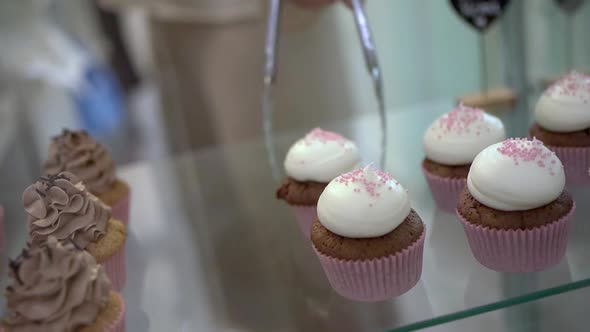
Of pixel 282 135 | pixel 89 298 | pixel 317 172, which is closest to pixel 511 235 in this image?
pixel 317 172

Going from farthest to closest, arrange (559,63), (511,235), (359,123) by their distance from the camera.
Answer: (559,63), (359,123), (511,235)

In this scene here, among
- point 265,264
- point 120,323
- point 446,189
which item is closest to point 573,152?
point 446,189

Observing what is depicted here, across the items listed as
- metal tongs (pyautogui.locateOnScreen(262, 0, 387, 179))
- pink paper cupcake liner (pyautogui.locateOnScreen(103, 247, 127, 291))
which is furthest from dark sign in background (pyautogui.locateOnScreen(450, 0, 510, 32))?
pink paper cupcake liner (pyautogui.locateOnScreen(103, 247, 127, 291))

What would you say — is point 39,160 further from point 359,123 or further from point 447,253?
point 447,253

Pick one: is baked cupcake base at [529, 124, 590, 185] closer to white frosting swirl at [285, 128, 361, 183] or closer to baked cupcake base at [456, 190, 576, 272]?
baked cupcake base at [456, 190, 576, 272]

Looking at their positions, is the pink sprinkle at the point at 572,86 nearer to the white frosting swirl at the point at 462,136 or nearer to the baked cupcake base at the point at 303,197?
the white frosting swirl at the point at 462,136

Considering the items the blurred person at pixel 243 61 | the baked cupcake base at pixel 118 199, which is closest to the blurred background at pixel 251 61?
the blurred person at pixel 243 61

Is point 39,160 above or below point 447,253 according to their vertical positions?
below
